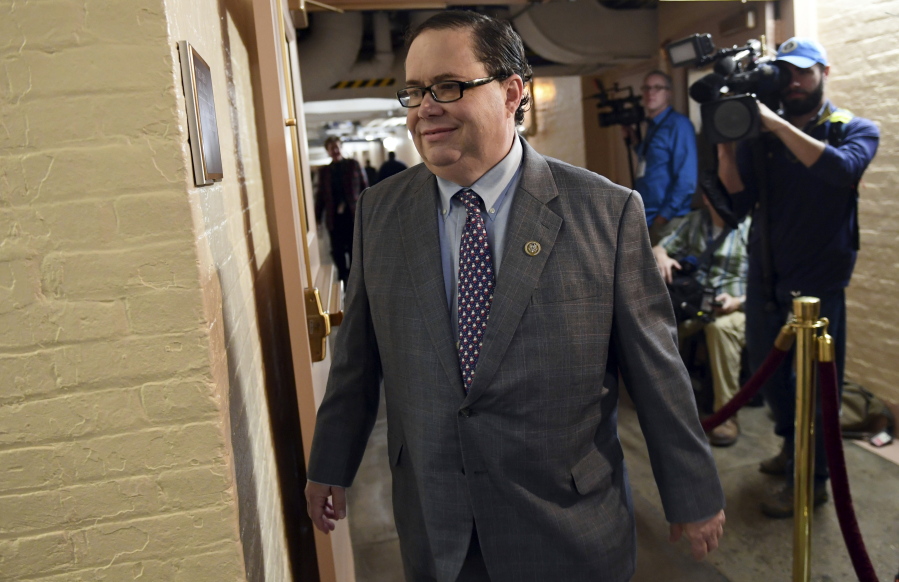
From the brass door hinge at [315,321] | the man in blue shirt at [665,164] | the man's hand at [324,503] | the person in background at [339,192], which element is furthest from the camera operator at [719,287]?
the person in background at [339,192]

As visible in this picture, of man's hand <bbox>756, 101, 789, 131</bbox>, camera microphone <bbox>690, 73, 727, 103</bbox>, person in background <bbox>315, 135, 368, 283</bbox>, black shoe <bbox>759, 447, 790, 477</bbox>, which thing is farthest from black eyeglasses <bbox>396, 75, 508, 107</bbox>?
person in background <bbox>315, 135, 368, 283</bbox>

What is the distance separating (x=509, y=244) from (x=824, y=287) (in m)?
2.13

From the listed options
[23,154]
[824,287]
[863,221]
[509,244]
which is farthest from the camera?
[863,221]

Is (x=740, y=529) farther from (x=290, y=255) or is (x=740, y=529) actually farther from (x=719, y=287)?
(x=290, y=255)

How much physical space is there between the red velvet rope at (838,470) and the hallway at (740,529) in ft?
1.82

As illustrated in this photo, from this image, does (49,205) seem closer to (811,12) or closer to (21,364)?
(21,364)

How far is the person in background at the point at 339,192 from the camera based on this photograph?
269 inches

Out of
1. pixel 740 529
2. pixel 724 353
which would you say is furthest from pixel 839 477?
pixel 724 353

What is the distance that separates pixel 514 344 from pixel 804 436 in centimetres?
126

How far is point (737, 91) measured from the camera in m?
3.00

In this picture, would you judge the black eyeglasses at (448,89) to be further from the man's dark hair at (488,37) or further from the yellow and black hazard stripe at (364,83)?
the yellow and black hazard stripe at (364,83)

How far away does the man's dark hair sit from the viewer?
4.53 ft

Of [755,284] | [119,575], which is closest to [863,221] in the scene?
[755,284]

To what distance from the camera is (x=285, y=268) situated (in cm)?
169
